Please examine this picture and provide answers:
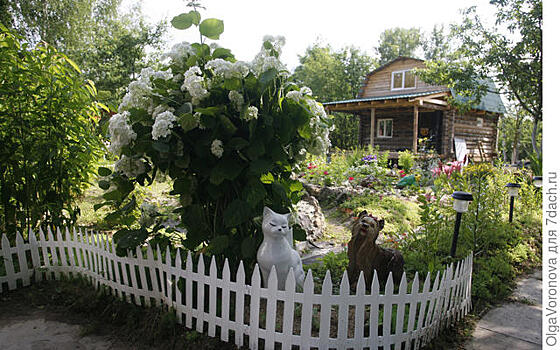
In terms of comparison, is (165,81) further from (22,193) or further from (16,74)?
(22,193)

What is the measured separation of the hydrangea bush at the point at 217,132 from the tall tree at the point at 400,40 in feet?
140

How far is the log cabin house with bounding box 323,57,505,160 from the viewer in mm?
17280

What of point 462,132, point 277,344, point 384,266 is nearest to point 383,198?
point 384,266

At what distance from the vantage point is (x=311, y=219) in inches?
215

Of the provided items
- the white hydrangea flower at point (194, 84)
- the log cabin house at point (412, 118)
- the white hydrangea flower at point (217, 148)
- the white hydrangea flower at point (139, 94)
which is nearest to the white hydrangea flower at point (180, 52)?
the white hydrangea flower at point (139, 94)

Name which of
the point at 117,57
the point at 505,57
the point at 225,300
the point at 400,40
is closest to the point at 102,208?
the point at 225,300

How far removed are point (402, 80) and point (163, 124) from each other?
19.8 m

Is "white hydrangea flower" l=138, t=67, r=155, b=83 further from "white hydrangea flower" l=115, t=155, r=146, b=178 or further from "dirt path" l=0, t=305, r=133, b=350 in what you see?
"dirt path" l=0, t=305, r=133, b=350

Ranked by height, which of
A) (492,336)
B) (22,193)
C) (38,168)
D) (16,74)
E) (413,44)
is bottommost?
(492,336)

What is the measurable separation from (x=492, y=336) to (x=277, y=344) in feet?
5.46

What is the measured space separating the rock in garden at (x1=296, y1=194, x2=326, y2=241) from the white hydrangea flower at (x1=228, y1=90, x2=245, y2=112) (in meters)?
3.03

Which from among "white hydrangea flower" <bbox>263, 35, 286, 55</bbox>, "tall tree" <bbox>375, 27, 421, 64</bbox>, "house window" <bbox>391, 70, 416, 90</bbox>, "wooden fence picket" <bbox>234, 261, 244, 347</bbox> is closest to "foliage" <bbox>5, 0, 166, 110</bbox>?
"house window" <bbox>391, 70, 416, 90</bbox>

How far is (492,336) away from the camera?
2695 mm

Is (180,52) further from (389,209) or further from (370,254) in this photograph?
(389,209)
